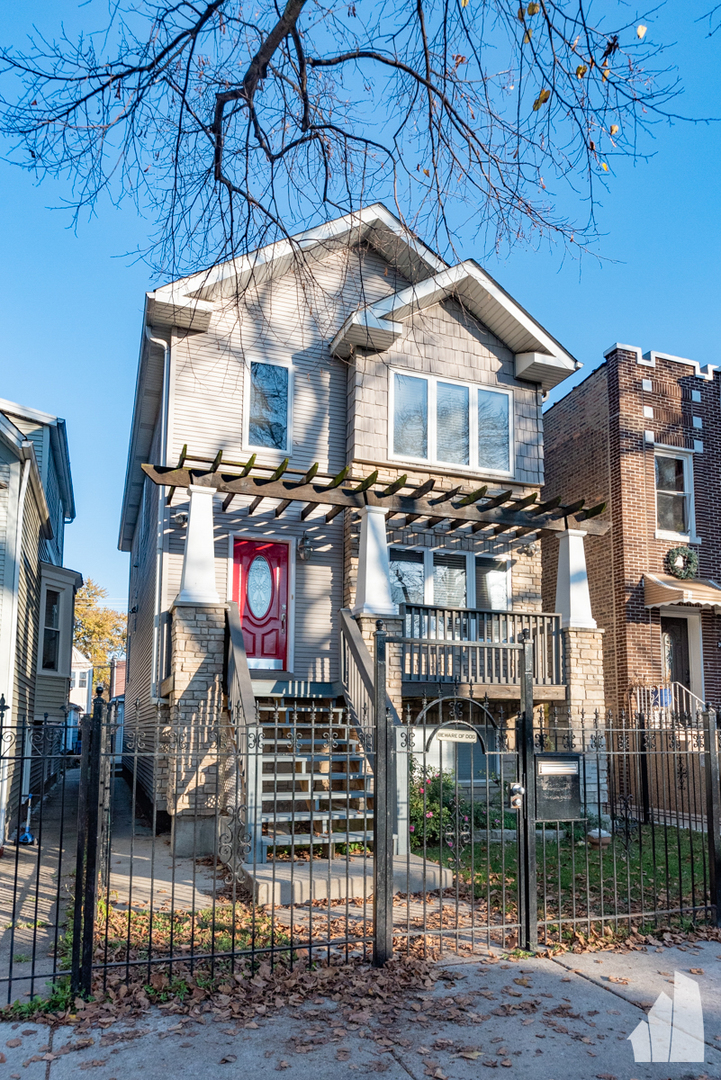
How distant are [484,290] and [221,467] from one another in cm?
574

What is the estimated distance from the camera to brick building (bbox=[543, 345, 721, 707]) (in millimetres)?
15953

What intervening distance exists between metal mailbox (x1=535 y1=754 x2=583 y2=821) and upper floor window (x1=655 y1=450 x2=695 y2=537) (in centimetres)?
1050

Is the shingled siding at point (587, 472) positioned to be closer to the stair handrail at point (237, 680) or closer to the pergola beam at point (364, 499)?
the pergola beam at point (364, 499)

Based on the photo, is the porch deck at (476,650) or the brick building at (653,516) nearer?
the porch deck at (476,650)

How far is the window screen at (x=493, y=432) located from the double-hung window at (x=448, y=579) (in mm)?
1768

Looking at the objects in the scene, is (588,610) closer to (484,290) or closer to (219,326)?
(484,290)

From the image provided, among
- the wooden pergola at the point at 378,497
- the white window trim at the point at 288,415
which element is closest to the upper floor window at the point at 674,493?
the wooden pergola at the point at 378,497

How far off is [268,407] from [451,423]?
3300 mm

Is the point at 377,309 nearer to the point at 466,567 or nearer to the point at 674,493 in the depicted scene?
the point at 466,567

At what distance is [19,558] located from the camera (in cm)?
1188

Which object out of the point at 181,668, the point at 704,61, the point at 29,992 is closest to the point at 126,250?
the point at 704,61

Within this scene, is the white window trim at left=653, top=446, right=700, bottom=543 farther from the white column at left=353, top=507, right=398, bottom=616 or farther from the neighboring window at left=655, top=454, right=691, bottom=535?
the white column at left=353, top=507, right=398, bottom=616

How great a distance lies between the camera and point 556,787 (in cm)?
725

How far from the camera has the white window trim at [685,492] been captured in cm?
1673
